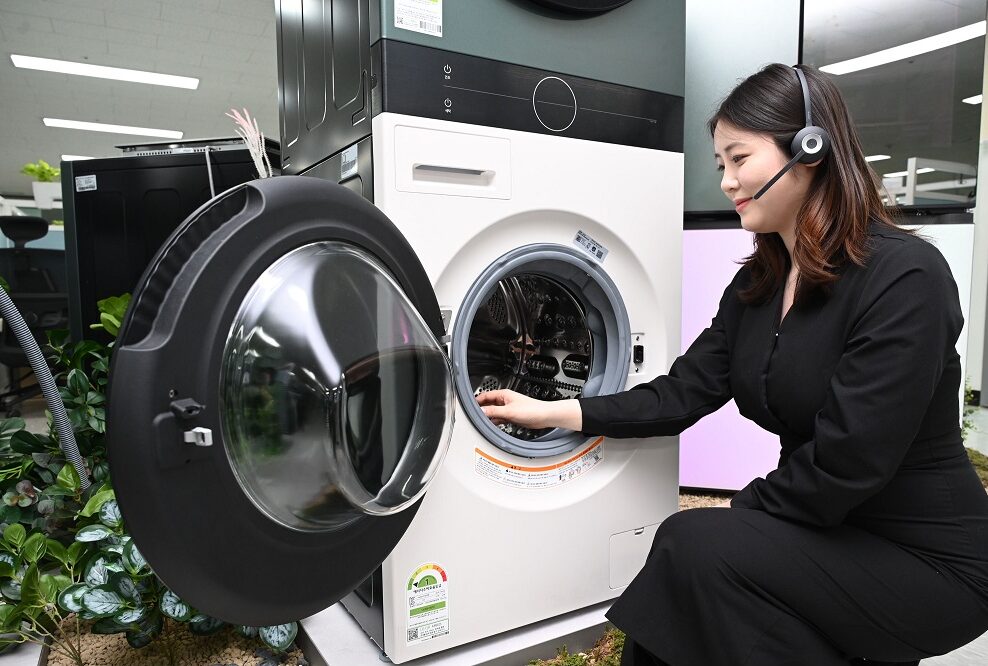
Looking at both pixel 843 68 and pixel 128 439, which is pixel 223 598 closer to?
pixel 128 439

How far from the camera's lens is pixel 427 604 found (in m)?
1.08

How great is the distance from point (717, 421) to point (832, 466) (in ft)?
3.79

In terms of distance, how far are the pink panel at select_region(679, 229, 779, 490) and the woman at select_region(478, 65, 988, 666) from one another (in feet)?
2.87

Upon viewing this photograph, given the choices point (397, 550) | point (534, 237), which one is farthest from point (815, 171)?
point (397, 550)

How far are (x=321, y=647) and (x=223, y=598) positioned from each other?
21.2 inches

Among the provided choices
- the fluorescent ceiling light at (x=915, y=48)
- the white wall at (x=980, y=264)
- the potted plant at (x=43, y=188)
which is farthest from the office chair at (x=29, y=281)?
the white wall at (x=980, y=264)

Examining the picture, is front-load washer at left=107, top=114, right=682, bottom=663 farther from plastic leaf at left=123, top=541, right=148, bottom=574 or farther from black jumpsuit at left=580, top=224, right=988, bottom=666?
plastic leaf at left=123, top=541, right=148, bottom=574

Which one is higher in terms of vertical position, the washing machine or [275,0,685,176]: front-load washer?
[275,0,685,176]: front-load washer

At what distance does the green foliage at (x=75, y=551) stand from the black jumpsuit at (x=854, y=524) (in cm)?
77

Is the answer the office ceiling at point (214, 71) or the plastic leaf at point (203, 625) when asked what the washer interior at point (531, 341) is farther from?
the office ceiling at point (214, 71)

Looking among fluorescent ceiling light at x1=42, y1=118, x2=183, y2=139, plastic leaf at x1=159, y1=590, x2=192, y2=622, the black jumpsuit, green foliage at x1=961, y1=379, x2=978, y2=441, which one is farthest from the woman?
fluorescent ceiling light at x1=42, y1=118, x2=183, y2=139

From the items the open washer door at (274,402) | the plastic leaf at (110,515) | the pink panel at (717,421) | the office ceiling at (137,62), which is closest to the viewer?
the open washer door at (274,402)

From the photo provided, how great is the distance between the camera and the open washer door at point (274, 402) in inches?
25.1

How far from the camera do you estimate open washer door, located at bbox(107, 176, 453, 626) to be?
2.10 feet
